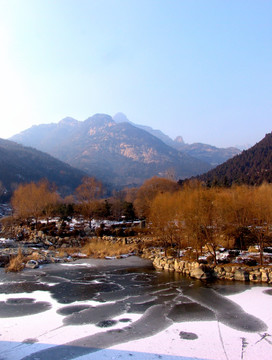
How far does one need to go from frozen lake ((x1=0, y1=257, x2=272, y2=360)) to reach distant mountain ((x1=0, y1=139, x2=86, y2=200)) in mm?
89668

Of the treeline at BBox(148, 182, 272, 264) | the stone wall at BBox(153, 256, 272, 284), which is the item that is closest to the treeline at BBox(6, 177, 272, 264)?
the treeline at BBox(148, 182, 272, 264)

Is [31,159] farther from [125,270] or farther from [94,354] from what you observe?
[94,354]

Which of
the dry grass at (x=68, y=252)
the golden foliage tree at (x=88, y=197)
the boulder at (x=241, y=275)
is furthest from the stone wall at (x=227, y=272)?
the golden foliage tree at (x=88, y=197)

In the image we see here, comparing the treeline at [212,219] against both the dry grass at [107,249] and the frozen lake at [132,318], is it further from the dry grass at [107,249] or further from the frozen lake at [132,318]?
the frozen lake at [132,318]

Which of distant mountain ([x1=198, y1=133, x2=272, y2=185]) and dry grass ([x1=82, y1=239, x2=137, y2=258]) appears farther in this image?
distant mountain ([x1=198, y1=133, x2=272, y2=185])

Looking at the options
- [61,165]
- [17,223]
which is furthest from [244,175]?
[61,165]

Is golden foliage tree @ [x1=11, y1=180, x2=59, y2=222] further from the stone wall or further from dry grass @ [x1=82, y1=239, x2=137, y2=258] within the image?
the stone wall

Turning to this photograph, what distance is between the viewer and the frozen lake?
7.95 metres

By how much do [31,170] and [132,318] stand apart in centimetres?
11799

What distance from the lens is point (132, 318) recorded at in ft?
34.6

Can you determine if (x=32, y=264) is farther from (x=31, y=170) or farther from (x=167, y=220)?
(x=31, y=170)

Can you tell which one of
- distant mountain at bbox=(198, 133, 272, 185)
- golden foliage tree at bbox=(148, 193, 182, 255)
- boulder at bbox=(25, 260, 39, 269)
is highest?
distant mountain at bbox=(198, 133, 272, 185)

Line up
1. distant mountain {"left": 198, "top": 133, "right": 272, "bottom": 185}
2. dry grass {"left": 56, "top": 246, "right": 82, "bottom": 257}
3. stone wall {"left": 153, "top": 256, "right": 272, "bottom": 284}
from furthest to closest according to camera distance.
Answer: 1. distant mountain {"left": 198, "top": 133, "right": 272, "bottom": 185}
2. dry grass {"left": 56, "top": 246, "right": 82, "bottom": 257}
3. stone wall {"left": 153, "top": 256, "right": 272, "bottom": 284}

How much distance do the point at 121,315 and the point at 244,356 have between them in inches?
191
